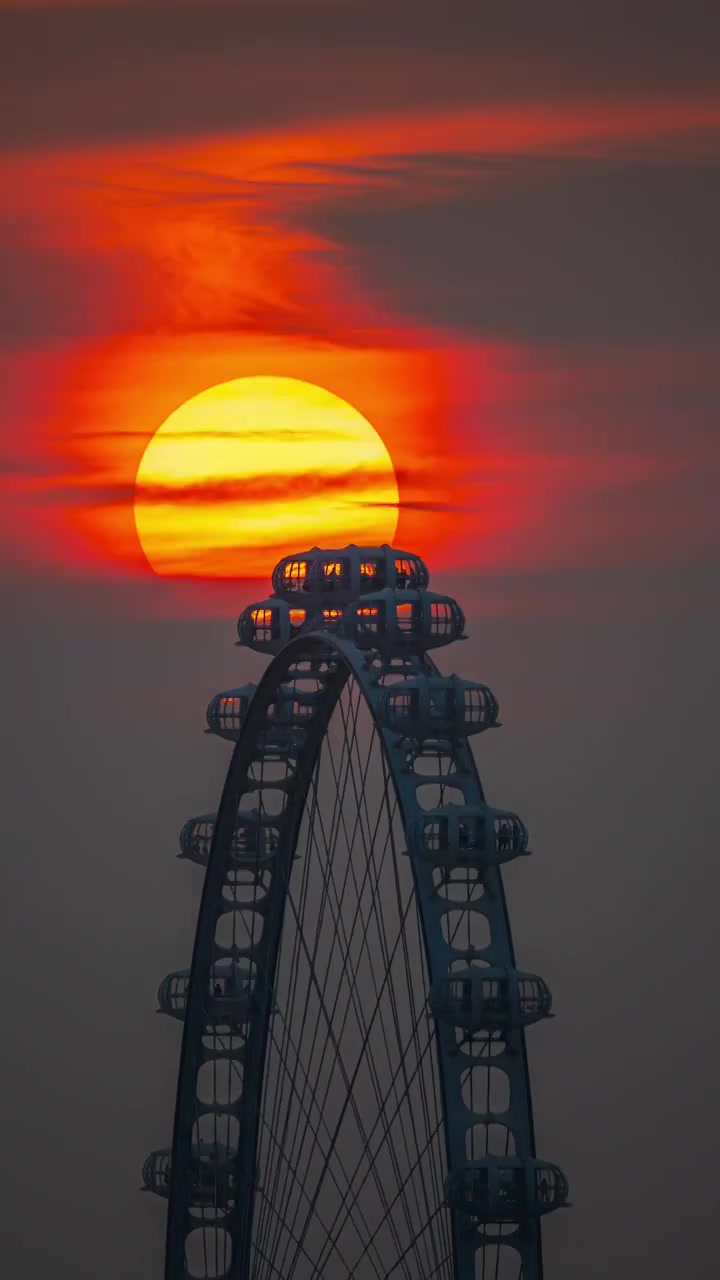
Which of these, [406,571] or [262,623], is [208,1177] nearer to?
[262,623]

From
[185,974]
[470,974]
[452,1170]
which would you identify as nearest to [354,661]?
[470,974]

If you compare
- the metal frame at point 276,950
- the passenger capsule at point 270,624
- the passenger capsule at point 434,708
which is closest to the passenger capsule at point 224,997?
the metal frame at point 276,950

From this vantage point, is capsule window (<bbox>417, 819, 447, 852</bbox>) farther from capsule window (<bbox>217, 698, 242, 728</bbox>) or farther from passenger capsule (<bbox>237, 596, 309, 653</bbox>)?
capsule window (<bbox>217, 698, 242, 728</bbox>)

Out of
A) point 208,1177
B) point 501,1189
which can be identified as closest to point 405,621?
point 501,1189

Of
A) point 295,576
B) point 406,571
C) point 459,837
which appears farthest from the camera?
point 295,576

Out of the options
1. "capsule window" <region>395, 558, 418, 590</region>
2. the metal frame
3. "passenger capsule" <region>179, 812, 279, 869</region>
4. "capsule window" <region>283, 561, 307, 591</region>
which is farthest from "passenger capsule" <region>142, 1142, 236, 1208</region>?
"capsule window" <region>395, 558, 418, 590</region>

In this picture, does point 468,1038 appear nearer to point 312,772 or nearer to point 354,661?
point 354,661
